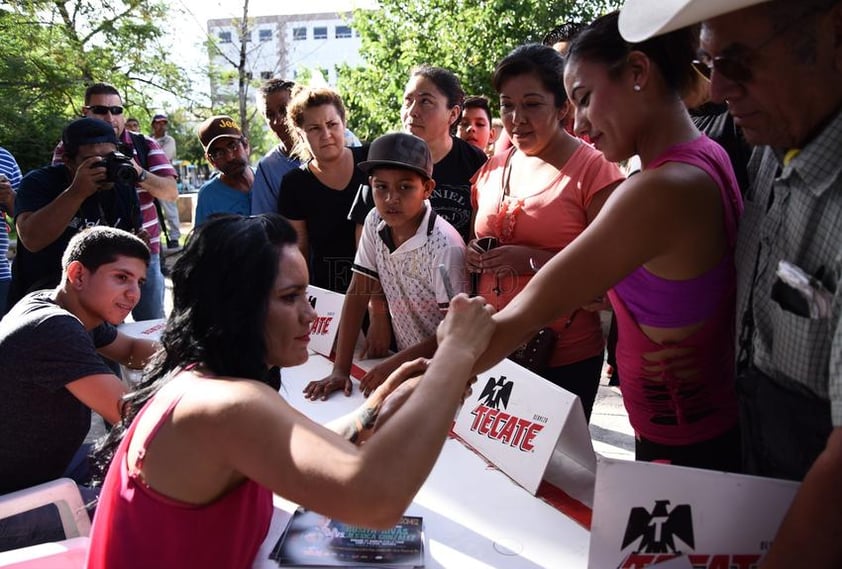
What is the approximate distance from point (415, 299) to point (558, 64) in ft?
3.19

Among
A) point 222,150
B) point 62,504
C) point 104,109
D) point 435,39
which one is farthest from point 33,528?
point 435,39

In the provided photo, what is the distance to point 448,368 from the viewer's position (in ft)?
3.94

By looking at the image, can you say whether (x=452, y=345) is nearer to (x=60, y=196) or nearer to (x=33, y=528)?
(x=33, y=528)

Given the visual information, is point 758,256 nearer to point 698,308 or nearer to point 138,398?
point 698,308

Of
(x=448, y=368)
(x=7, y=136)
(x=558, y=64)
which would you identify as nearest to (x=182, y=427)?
(x=448, y=368)

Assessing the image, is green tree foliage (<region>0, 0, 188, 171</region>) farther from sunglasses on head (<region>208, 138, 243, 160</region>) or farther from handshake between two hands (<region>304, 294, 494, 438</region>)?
handshake between two hands (<region>304, 294, 494, 438</region>)

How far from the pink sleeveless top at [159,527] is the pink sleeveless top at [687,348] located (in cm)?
88

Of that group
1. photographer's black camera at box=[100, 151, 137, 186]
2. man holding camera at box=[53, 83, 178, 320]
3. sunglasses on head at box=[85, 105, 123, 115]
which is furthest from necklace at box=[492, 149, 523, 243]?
sunglasses on head at box=[85, 105, 123, 115]

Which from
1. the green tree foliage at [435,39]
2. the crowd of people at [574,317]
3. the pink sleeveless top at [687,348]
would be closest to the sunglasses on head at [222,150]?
the crowd of people at [574,317]

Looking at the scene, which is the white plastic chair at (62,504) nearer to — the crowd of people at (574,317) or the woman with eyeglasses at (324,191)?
the crowd of people at (574,317)

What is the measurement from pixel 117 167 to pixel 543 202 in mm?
2216

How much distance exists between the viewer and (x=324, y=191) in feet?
10.0

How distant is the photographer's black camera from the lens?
3.15 meters

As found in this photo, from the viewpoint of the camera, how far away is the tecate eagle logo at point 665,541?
112 centimetres
